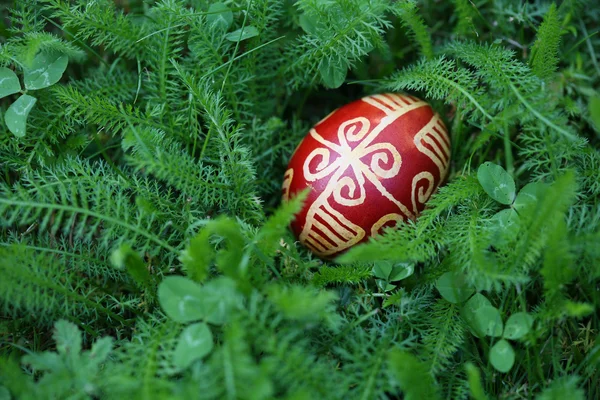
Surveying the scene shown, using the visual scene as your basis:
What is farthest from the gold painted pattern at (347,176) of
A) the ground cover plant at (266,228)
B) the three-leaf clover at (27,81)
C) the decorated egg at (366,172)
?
the three-leaf clover at (27,81)

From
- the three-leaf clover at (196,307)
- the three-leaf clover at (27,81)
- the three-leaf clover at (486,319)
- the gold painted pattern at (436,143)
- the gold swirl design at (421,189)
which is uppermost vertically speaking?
the three-leaf clover at (27,81)

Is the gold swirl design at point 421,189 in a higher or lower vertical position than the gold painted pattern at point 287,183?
higher

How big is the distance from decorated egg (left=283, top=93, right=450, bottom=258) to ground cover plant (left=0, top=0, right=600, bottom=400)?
0.11 metres

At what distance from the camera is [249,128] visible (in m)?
2.14

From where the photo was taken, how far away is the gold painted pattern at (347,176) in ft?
5.88

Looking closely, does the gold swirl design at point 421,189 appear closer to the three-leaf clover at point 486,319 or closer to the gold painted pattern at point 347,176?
the gold painted pattern at point 347,176

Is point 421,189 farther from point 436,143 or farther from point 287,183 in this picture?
point 287,183

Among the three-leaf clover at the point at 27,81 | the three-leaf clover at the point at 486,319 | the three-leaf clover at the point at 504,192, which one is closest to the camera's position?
the three-leaf clover at the point at 486,319

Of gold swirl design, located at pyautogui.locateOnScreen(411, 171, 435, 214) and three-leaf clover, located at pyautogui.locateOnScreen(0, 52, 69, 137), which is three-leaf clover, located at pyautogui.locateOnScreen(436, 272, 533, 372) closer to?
gold swirl design, located at pyautogui.locateOnScreen(411, 171, 435, 214)

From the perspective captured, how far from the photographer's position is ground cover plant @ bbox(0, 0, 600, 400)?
A: 1431mm

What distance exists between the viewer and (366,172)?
1.79 meters

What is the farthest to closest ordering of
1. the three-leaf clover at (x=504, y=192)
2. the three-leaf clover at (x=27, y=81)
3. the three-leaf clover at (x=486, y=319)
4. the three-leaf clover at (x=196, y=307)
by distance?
the three-leaf clover at (x=27, y=81), the three-leaf clover at (x=504, y=192), the three-leaf clover at (x=486, y=319), the three-leaf clover at (x=196, y=307)

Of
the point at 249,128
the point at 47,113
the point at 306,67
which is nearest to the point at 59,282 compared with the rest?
the point at 47,113

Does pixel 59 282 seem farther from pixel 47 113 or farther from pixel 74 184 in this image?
pixel 47 113
